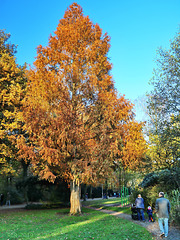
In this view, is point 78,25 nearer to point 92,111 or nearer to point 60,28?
point 60,28

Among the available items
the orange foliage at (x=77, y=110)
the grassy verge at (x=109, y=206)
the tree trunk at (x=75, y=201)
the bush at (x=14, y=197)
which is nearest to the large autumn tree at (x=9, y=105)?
the orange foliage at (x=77, y=110)

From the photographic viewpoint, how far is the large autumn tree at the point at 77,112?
14648mm

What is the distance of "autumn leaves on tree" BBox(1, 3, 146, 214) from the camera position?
1466 centimetres

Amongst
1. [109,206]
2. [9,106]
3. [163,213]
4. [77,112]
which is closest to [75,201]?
[77,112]

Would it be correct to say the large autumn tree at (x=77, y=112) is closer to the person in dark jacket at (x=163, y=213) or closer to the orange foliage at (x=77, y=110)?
the orange foliage at (x=77, y=110)

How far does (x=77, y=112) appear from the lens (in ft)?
53.2

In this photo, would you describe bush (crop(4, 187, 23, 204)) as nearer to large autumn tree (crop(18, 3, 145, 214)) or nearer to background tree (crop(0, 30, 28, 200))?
background tree (crop(0, 30, 28, 200))

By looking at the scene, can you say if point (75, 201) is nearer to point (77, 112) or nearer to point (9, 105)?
point (77, 112)

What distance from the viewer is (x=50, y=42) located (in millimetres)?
17641

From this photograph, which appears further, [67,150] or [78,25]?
[78,25]

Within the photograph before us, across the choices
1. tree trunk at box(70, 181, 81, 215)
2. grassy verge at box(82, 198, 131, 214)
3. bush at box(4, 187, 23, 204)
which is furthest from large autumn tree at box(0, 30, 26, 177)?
bush at box(4, 187, 23, 204)

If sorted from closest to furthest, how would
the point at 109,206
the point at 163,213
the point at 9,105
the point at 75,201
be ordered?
the point at 163,213
the point at 75,201
the point at 9,105
the point at 109,206

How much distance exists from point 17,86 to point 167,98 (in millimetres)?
12375

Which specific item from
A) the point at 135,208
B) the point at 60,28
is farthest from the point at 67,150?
the point at 60,28
